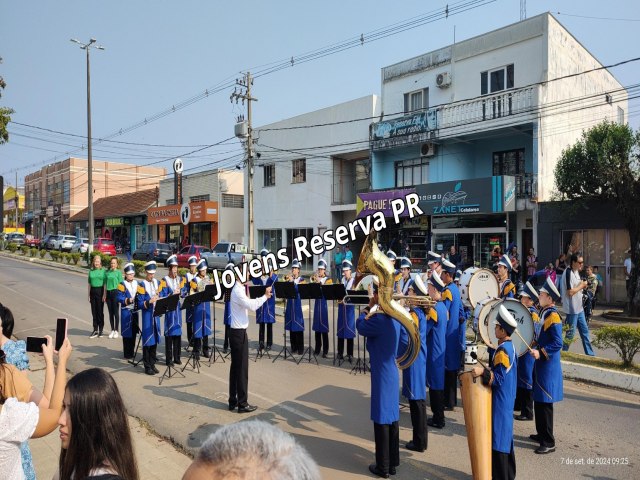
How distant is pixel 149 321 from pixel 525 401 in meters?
6.57

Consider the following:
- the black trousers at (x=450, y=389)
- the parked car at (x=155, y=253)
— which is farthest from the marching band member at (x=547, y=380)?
the parked car at (x=155, y=253)

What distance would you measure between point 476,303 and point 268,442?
763 centimetres

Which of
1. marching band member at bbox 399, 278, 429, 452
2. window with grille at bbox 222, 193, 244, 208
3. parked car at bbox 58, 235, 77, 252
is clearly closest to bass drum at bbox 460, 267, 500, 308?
marching band member at bbox 399, 278, 429, 452

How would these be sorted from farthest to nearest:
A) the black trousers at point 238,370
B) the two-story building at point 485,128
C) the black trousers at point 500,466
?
1. the two-story building at point 485,128
2. the black trousers at point 238,370
3. the black trousers at point 500,466

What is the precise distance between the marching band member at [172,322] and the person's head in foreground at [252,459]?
25.1ft

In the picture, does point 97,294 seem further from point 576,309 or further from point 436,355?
point 576,309

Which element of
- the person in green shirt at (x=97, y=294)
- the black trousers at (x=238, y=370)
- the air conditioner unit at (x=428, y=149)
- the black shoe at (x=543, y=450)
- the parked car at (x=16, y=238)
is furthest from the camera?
the parked car at (x=16, y=238)

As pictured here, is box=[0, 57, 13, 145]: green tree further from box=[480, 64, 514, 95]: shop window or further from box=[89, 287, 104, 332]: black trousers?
box=[480, 64, 514, 95]: shop window

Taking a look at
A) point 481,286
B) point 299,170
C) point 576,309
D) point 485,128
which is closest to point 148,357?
point 481,286

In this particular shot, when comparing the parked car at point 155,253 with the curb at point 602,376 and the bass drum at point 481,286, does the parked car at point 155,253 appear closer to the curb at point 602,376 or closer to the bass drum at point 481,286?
the bass drum at point 481,286

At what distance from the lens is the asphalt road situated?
16.7 ft

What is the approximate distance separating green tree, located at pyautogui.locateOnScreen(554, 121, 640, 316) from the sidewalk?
1386 cm

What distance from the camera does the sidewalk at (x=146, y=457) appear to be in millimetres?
4746

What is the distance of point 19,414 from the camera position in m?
2.44
